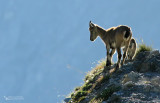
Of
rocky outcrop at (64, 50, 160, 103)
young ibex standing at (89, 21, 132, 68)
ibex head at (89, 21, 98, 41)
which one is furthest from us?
ibex head at (89, 21, 98, 41)

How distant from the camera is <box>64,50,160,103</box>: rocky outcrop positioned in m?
12.9

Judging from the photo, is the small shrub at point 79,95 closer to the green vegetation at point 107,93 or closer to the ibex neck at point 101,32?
the green vegetation at point 107,93

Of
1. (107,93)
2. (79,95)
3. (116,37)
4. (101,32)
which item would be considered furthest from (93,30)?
(107,93)

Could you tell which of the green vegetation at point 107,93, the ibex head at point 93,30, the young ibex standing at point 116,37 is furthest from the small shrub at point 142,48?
the green vegetation at point 107,93

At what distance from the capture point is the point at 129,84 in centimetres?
1369

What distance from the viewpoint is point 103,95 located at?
13789 mm

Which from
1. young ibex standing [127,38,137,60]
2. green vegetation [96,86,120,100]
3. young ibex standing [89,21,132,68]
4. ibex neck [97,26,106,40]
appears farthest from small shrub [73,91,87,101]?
ibex neck [97,26,106,40]

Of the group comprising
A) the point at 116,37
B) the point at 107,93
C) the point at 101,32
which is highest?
the point at 101,32

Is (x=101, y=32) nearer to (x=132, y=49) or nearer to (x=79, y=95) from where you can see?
(x=132, y=49)

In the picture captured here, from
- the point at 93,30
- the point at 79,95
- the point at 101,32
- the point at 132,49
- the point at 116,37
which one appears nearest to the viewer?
the point at 79,95

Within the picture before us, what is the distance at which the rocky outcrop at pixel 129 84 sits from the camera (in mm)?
12927

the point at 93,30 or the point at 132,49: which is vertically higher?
the point at 93,30

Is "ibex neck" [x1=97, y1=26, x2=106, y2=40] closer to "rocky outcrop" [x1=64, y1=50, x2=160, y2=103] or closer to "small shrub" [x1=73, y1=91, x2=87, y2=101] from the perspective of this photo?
"rocky outcrop" [x1=64, y1=50, x2=160, y2=103]

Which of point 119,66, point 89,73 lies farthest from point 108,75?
point 89,73
